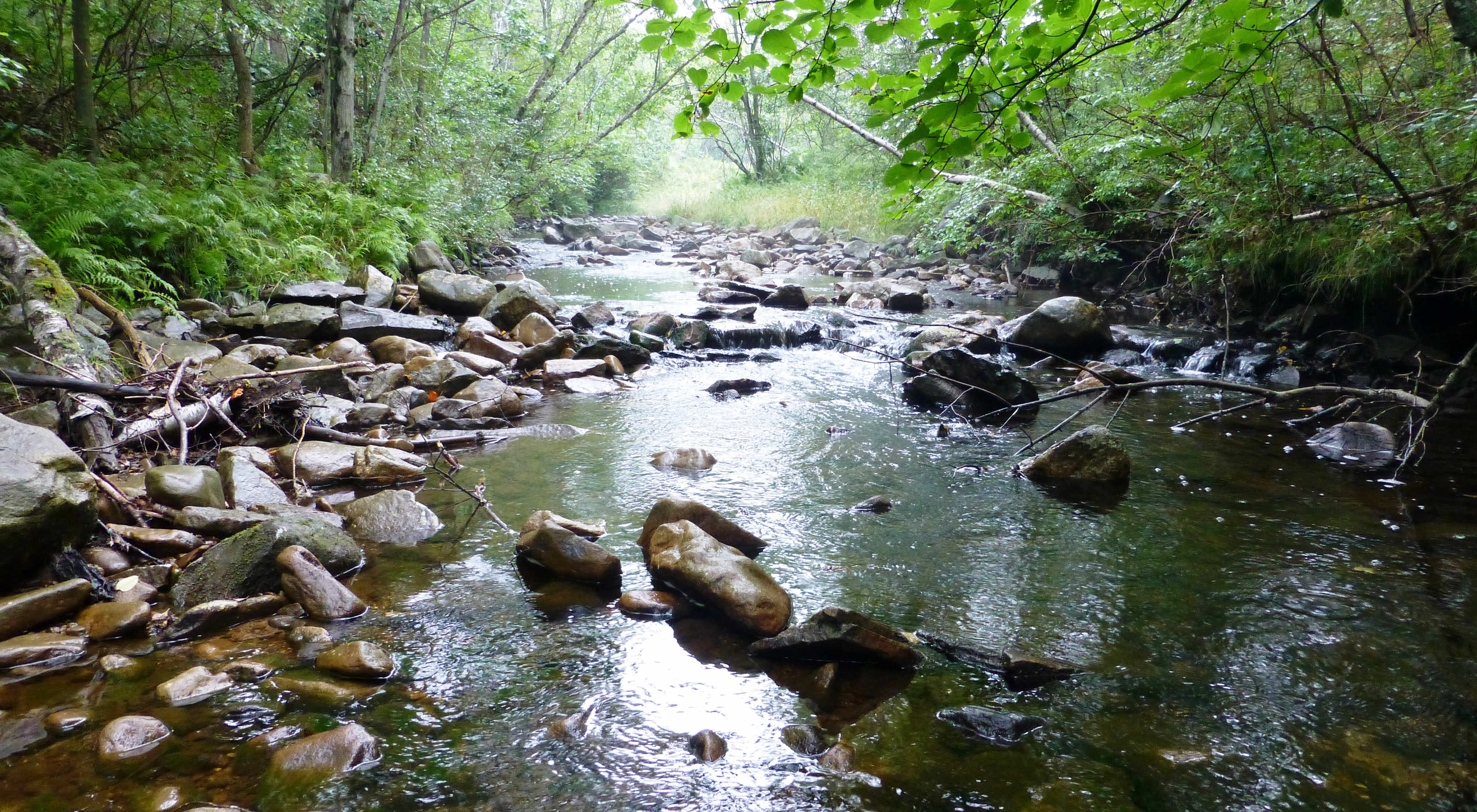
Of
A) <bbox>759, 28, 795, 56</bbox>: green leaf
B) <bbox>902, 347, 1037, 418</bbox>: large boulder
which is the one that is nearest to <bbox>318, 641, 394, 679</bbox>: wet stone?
<bbox>759, 28, 795, 56</bbox>: green leaf

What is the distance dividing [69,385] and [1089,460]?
6682 mm

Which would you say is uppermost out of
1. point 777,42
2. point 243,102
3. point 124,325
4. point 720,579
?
point 243,102

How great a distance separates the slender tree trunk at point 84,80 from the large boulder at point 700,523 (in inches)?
346

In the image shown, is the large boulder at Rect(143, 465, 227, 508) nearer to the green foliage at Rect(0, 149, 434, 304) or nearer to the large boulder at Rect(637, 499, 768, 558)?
the large boulder at Rect(637, 499, 768, 558)

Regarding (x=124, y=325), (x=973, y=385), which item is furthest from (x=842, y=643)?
(x=124, y=325)

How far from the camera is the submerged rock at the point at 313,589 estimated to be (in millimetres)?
3562

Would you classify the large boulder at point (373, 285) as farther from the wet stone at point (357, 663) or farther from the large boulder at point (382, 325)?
the wet stone at point (357, 663)

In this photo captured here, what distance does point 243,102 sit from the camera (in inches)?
440

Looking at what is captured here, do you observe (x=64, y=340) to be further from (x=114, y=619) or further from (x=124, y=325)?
(x=114, y=619)

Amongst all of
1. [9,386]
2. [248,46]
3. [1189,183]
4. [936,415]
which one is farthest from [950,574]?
[248,46]

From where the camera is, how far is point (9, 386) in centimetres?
447

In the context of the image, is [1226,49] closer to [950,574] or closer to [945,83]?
[945,83]

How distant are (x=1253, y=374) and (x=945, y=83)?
846 cm

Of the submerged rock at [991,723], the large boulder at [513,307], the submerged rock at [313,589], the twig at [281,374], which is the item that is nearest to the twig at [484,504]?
the submerged rock at [313,589]
